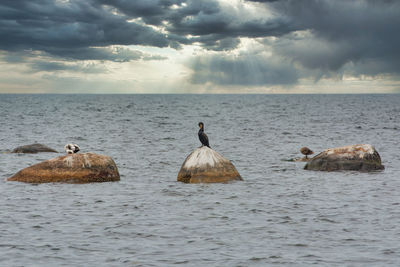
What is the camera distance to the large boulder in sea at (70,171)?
15812mm

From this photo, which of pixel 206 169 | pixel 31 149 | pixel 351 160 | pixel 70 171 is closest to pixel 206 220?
pixel 206 169

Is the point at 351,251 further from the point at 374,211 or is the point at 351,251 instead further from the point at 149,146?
the point at 149,146

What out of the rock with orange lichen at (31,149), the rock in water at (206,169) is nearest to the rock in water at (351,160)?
the rock in water at (206,169)

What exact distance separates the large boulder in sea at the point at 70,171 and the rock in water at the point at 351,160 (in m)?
9.35

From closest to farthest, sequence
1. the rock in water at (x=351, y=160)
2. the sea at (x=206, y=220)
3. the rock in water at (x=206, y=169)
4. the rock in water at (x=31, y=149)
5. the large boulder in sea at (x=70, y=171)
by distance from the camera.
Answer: the sea at (x=206, y=220), the large boulder in sea at (x=70, y=171), the rock in water at (x=206, y=169), the rock in water at (x=351, y=160), the rock in water at (x=31, y=149)

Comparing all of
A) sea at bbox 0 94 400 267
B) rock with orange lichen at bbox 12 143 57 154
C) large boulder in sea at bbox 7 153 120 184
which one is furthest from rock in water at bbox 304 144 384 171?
rock with orange lichen at bbox 12 143 57 154

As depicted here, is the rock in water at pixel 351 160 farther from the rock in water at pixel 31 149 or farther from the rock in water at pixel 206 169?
the rock in water at pixel 31 149

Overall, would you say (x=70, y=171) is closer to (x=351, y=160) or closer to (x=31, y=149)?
(x=31, y=149)

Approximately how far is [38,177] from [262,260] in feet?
34.4

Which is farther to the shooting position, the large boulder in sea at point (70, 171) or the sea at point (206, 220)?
the large boulder in sea at point (70, 171)

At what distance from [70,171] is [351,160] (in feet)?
38.3

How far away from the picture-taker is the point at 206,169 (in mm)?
16125

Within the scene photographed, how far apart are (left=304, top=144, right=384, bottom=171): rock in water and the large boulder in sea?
9355 millimetres

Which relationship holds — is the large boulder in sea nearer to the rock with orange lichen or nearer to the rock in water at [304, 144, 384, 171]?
the rock with orange lichen
